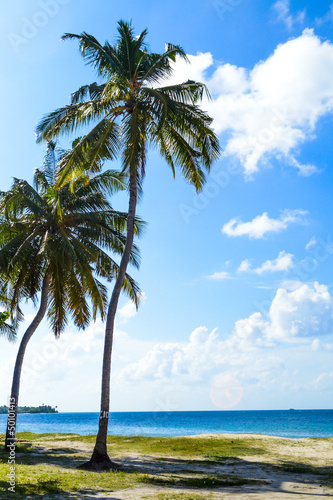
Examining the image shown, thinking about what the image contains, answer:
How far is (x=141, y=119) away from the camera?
15.6 meters

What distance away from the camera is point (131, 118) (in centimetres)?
1487

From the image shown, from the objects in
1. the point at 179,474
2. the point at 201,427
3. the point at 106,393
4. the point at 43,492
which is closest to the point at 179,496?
the point at 43,492

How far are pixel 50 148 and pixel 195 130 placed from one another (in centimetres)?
776

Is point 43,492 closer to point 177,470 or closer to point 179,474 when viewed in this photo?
point 179,474

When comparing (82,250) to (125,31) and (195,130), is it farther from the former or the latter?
(125,31)

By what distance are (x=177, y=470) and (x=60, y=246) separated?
9.08 meters

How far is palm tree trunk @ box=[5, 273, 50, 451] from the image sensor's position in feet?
54.6

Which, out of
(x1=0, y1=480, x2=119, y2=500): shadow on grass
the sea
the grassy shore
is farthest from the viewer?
the sea

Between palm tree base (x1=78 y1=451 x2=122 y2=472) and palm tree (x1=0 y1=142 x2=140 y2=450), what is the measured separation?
5393mm

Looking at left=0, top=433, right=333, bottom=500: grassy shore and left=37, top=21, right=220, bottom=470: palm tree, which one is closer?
left=0, top=433, right=333, bottom=500: grassy shore

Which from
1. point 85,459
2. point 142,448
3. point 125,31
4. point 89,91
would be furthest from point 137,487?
point 125,31

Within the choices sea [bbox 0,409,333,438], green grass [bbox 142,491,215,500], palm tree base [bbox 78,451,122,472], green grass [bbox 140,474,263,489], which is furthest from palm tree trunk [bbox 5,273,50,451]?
sea [bbox 0,409,333,438]

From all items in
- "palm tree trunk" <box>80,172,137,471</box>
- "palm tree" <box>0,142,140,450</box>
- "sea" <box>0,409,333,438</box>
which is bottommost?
"sea" <box>0,409,333,438</box>

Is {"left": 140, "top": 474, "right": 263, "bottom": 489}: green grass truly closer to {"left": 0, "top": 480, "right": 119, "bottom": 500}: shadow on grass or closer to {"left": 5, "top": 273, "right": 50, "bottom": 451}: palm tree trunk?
{"left": 0, "top": 480, "right": 119, "bottom": 500}: shadow on grass
